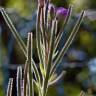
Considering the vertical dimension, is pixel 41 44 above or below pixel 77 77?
below

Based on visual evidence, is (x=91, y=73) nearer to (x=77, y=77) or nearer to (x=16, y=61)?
(x=77, y=77)

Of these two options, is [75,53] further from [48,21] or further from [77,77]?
[48,21]

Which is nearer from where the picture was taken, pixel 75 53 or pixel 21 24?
pixel 21 24

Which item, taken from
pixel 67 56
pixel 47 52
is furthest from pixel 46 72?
pixel 67 56

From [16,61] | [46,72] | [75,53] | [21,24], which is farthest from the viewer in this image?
[75,53]

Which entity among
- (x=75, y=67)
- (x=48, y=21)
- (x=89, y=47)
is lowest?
(x=48, y=21)

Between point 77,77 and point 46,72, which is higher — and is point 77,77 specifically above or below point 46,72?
above

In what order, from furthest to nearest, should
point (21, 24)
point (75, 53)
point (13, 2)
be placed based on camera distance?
point (13, 2) < point (75, 53) < point (21, 24)

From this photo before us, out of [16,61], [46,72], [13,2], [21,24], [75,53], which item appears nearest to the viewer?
[46,72]

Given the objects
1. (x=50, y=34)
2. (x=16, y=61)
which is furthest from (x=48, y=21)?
(x=16, y=61)
